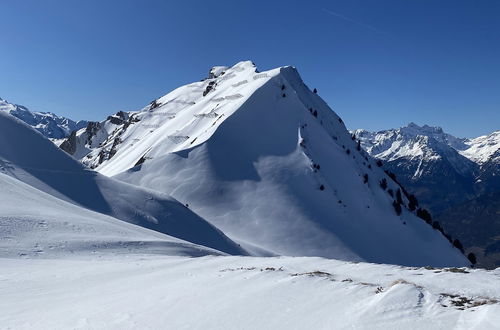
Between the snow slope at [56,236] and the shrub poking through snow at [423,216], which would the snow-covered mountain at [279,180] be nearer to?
the shrub poking through snow at [423,216]

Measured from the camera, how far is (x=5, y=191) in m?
29.9

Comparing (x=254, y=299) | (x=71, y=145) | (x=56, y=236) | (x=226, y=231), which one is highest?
(x=71, y=145)

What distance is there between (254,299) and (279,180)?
6488cm

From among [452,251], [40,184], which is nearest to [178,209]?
[40,184]

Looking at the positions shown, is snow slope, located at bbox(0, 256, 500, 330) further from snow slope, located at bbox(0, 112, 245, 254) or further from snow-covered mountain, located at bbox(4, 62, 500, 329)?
snow slope, located at bbox(0, 112, 245, 254)

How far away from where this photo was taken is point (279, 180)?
75.1 metres

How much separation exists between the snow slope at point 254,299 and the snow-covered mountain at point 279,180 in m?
38.8

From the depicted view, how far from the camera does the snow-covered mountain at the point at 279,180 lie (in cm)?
6650

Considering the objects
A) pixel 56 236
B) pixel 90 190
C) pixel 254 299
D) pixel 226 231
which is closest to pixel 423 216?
pixel 226 231

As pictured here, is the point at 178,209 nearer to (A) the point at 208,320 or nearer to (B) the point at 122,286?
(B) the point at 122,286

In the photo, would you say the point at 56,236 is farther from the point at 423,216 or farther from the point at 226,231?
the point at 423,216

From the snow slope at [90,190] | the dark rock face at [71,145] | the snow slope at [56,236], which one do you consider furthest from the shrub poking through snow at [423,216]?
the dark rock face at [71,145]

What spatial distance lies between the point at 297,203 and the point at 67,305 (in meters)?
61.1

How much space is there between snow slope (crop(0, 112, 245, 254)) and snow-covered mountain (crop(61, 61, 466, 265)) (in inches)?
312
